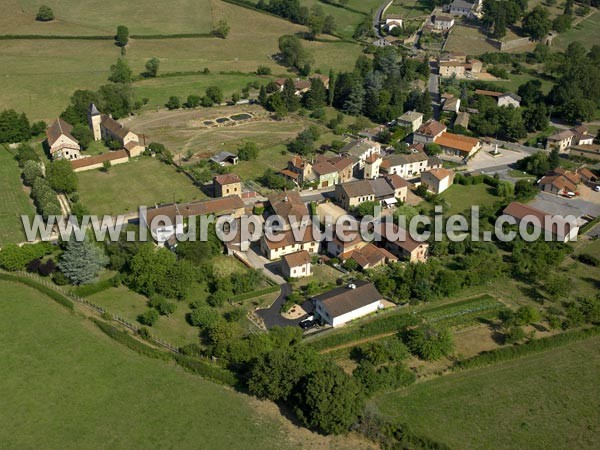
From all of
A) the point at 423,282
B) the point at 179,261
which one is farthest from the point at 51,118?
the point at 423,282

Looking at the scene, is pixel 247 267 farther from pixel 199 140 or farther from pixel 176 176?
pixel 199 140

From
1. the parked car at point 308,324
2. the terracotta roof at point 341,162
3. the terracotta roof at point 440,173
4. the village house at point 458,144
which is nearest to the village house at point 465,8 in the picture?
the village house at point 458,144

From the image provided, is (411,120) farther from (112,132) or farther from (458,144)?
(112,132)

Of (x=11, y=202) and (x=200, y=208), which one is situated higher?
(x=200, y=208)

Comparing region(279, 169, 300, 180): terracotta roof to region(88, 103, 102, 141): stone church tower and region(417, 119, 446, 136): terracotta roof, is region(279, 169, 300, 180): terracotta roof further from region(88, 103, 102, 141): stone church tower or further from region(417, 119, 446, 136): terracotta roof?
region(88, 103, 102, 141): stone church tower

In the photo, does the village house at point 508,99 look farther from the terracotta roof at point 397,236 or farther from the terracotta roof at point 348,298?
the terracotta roof at point 348,298

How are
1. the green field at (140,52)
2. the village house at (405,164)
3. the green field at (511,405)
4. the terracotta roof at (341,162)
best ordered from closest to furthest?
the green field at (511,405)
the terracotta roof at (341,162)
the village house at (405,164)
the green field at (140,52)

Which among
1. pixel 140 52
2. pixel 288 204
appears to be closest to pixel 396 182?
pixel 288 204
